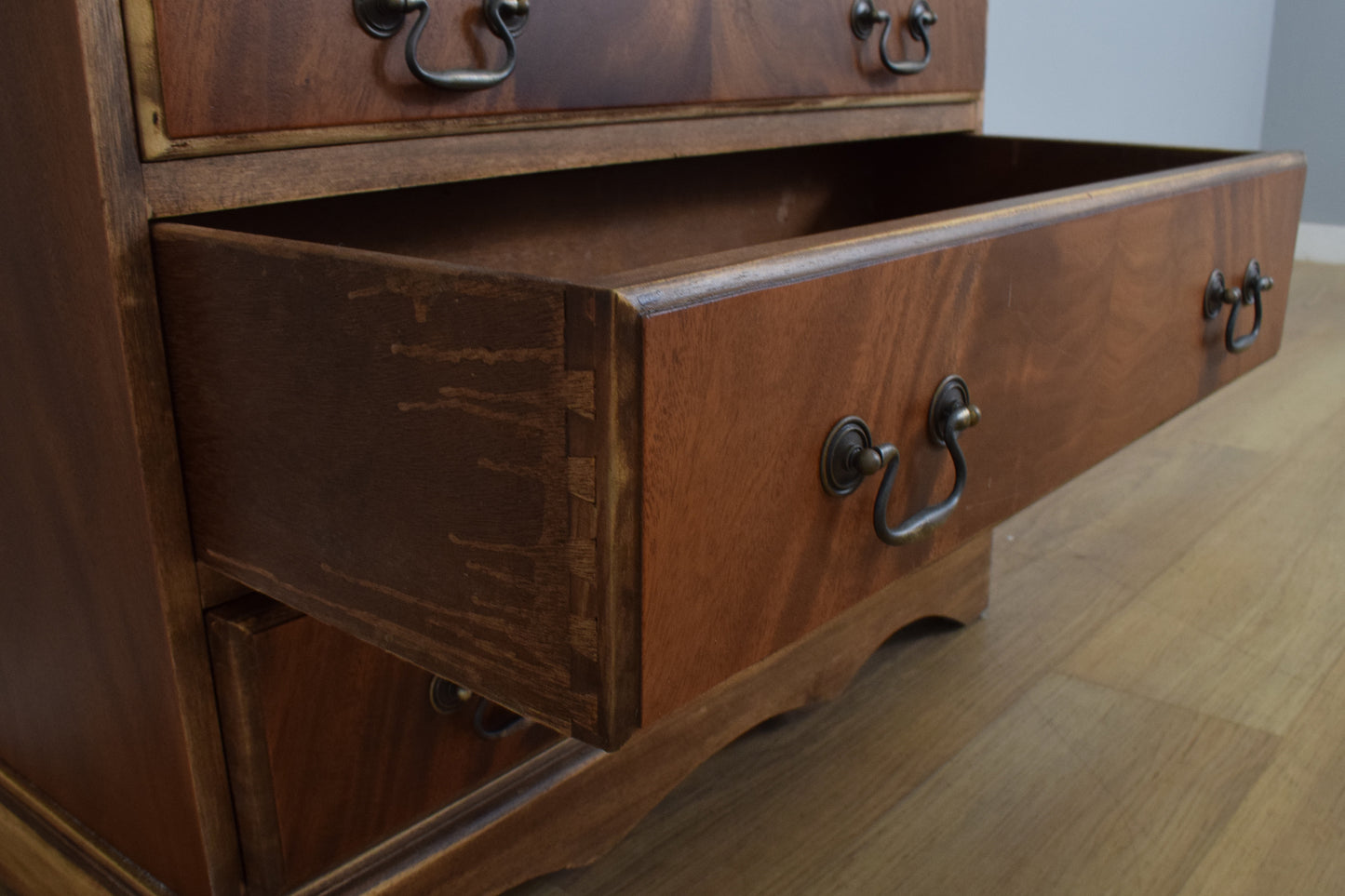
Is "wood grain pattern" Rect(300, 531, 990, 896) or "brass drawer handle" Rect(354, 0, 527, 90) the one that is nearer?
"brass drawer handle" Rect(354, 0, 527, 90)

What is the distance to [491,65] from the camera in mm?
610

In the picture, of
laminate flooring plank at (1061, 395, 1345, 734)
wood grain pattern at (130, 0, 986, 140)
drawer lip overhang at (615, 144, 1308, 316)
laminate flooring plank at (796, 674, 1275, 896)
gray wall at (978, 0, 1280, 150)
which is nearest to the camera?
drawer lip overhang at (615, 144, 1308, 316)

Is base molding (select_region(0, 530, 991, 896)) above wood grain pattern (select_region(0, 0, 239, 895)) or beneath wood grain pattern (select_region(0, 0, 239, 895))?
beneath

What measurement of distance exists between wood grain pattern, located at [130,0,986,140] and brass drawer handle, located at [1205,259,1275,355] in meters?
0.28

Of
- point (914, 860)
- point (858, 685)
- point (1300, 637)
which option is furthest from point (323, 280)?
point (1300, 637)

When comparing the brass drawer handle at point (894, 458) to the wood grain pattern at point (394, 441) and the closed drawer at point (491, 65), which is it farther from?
the closed drawer at point (491, 65)

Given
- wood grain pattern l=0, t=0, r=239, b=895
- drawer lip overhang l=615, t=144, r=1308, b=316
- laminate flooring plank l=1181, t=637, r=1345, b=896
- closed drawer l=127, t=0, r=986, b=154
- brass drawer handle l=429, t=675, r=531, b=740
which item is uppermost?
closed drawer l=127, t=0, r=986, b=154

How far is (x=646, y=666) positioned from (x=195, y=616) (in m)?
0.28

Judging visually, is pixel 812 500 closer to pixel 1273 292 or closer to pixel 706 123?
pixel 706 123

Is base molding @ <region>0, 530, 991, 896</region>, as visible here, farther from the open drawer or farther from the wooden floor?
the open drawer

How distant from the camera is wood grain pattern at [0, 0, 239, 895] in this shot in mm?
507

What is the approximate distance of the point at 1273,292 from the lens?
0.84m

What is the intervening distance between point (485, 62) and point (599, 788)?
45cm

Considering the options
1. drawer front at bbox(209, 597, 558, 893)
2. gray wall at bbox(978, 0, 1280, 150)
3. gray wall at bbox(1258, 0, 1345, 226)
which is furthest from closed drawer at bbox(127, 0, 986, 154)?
gray wall at bbox(1258, 0, 1345, 226)
